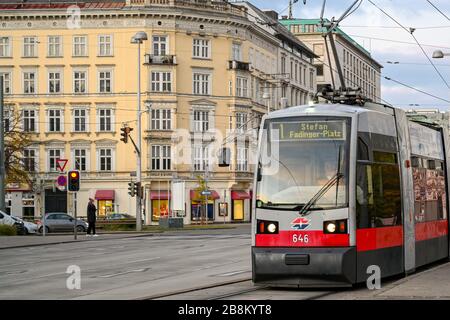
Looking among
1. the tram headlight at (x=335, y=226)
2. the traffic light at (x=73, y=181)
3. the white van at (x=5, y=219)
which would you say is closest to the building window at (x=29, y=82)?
the white van at (x=5, y=219)

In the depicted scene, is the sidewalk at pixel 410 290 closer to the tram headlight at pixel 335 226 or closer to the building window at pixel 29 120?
the tram headlight at pixel 335 226

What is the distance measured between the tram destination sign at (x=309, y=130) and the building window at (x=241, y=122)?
2397 inches

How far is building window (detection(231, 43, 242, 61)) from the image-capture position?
7875cm

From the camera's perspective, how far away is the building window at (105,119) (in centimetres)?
7544

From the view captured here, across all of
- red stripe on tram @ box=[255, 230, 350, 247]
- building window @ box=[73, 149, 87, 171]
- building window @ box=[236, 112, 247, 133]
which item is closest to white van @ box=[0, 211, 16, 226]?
building window @ box=[73, 149, 87, 171]

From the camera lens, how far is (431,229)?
66.7ft

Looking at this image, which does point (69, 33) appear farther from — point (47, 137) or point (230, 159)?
point (230, 159)

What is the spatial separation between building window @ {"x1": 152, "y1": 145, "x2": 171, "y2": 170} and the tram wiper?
59.6m

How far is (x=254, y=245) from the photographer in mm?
15820

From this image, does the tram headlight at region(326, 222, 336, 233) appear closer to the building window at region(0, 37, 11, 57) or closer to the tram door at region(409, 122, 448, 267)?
the tram door at region(409, 122, 448, 267)

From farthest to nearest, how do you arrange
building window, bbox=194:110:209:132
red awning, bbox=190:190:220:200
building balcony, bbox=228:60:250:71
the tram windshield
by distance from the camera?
1. building balcony, bbox=228:60:250:71
2. building window, bbox=194:110:209:132
3. red awning, bbox=190:190:220:200
4. the tram windshield

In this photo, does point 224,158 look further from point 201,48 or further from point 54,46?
point 54,46

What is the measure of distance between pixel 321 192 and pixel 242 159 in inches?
2434
